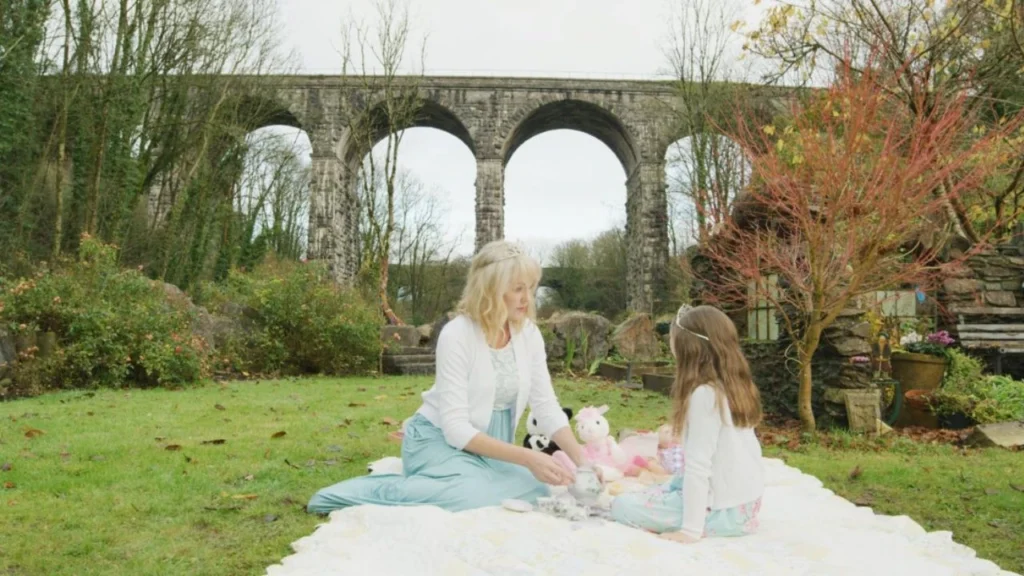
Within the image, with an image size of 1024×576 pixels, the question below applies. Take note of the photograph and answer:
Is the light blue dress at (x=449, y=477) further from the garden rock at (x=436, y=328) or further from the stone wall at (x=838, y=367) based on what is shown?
the garden rock at (x=436, y=328)

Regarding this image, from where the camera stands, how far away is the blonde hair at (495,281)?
3.59m

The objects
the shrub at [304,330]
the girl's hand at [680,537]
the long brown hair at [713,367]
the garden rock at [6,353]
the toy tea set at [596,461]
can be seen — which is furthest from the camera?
the shrub at [304,330]

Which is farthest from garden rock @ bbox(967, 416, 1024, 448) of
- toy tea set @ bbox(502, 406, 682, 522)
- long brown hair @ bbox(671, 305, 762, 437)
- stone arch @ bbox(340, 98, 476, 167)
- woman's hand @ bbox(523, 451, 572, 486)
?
stone arch @ bbox(340, 98, 476, 167)

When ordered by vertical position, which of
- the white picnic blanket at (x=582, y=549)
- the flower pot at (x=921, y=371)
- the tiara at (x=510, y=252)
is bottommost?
the white picnic blanket at (x=582, y=549)

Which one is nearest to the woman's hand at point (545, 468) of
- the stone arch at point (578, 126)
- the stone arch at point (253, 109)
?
the stone arch at point (253, 109)

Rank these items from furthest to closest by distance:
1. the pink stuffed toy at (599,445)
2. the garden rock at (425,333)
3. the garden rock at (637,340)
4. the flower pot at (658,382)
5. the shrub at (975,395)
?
the garden rock at (425,333) → the garden rock at (637,340) → the flower pot at (658,382) → the shrub at (975,395) → the pink stuffed toy at (599,445)

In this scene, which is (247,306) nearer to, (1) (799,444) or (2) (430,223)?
(1) (799,444)

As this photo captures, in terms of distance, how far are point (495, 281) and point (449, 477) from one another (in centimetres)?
97

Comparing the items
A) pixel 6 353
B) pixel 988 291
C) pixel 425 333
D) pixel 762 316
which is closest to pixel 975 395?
pixel 762 316

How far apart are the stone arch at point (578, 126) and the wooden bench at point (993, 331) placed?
14105mm

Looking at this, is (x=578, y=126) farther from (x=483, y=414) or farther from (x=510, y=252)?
(x=483, y=414)

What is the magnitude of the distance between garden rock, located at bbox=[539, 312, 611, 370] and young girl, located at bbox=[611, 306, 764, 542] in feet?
38.7

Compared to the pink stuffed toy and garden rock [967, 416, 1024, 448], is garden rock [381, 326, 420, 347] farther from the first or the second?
the pink stuffed toy

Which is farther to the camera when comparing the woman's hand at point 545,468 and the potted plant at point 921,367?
the potted plant at point 921,367
